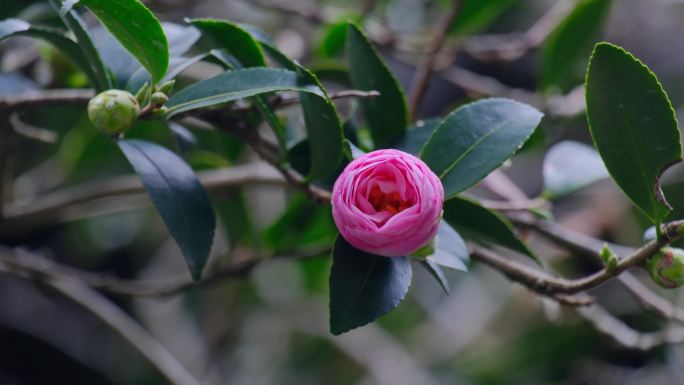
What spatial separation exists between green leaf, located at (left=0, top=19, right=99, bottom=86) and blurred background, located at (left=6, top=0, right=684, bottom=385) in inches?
18.5

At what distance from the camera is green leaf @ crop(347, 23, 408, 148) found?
2.30 feet

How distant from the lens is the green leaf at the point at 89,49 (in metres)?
0.60

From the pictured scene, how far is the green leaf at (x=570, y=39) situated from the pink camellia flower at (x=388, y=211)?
0.73m

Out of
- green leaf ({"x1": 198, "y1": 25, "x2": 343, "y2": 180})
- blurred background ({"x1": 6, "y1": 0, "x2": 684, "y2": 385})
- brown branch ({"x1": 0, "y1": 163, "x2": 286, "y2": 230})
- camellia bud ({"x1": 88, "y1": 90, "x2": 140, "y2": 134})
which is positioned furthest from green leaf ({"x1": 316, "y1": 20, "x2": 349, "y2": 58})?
camellia bud ({"x1": 88, "y1": 90, "x2": 140, "y2": 134})

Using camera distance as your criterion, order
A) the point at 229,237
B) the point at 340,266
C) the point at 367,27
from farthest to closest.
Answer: the point at 367,27
the point at 229,237
the point at 340,266

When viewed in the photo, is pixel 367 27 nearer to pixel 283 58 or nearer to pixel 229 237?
pixel 229 237

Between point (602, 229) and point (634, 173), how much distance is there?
1.19 metres

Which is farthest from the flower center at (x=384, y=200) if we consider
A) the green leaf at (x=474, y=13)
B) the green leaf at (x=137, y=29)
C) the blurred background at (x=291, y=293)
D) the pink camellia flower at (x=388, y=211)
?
the green leaf at (x=474, y=13)

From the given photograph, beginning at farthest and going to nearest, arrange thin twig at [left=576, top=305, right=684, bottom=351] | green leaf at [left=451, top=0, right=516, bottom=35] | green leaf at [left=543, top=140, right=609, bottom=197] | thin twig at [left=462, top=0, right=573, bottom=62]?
thin twig at [left=462, top=0, right=573, bottom=62], green leaf at [left=451, top=0, right=516, bottom=35], thin twig at [left=576, top=305, right=684, bottom=351], green leaf at [left=543, top=140, right=609, bottom=197]

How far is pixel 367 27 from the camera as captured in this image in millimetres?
1455

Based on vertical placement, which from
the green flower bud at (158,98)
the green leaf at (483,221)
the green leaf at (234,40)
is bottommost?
the green leaf at (483,221)

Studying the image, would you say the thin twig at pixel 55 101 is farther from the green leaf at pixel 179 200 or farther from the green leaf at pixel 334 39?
the green leaf at pixel 334 39

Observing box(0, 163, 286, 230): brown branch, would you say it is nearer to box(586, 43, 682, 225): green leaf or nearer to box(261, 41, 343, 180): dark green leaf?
box(261, 41, 343, 180): dark green leaf

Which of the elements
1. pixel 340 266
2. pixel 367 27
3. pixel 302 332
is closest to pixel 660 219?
pixel 340 266
